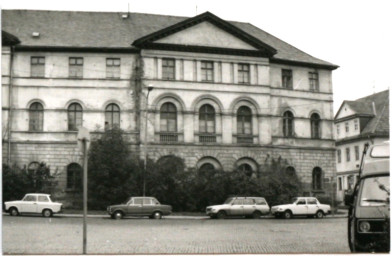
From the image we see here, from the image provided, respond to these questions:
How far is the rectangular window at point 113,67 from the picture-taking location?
37531mm

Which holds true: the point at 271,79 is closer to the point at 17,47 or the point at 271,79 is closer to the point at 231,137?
the point at 231,137

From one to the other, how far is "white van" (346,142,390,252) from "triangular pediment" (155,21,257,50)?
26829 millimetres

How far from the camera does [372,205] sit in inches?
479

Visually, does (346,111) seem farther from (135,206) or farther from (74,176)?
(74,176)

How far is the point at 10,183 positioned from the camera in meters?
27.2

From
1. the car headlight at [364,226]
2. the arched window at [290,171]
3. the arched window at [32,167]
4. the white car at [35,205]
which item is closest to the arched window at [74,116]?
the arched window at [32,167]

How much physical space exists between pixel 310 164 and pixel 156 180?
1226cm

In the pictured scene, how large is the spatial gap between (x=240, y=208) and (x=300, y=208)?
3.66 meters

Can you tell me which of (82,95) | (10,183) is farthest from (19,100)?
(10,183)

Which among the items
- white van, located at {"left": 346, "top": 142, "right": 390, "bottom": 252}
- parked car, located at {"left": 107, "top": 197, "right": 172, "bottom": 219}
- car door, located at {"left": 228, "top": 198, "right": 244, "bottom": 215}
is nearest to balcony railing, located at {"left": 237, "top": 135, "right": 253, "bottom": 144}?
car door, located at {"left": 228, "top": 198, "right": 244, "bottom": 215}

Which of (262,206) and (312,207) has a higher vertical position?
(262,206)

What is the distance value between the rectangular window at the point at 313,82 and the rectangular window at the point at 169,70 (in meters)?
9.77

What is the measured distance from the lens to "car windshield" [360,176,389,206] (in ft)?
39.6

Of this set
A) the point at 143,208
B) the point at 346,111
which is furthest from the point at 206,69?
the point at 346,111
